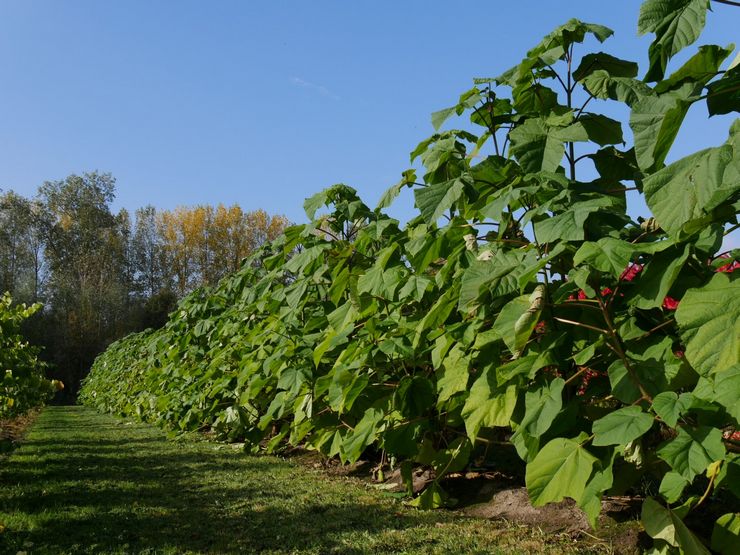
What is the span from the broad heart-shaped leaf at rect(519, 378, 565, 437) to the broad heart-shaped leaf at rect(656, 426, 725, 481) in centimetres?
36

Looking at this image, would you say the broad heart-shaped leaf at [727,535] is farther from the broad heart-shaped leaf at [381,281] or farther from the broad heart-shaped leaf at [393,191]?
the broad heart-shaped leaf at [393,191]

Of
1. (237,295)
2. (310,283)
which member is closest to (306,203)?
(310,283)

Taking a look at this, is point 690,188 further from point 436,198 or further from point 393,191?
point 393,191

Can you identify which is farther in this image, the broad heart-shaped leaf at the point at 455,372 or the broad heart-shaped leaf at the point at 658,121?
the broad heart-shaped leaf at the point at 455,372

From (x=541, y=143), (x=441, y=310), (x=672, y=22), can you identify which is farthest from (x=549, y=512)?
(x=672, y=22)

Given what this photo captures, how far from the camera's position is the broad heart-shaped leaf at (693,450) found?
154 cm

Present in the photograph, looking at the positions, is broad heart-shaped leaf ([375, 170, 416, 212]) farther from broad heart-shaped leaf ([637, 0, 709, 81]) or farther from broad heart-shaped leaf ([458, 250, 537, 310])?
broad heart-shaped leaf ([637, 0, 709, 81])

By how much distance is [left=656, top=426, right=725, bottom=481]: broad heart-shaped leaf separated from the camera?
5.06 feet

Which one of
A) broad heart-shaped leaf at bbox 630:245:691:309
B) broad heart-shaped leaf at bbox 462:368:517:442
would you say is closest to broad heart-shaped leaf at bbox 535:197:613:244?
broad heart-shaped leaf at bbox 630:245:691:309

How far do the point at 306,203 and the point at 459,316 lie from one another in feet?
5.12

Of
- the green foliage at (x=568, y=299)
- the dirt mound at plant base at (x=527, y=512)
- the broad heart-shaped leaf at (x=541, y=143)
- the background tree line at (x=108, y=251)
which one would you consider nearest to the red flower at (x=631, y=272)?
the green foliage at (x=568, y=299)

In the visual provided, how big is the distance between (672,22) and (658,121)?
0.74ft

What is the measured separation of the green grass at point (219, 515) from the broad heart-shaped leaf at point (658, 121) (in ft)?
5.42

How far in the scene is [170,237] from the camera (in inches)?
1710
